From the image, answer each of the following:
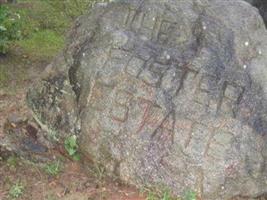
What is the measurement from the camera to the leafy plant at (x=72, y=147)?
5281 mm

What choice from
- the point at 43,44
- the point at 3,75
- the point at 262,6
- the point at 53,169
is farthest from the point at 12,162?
the point at 262,6

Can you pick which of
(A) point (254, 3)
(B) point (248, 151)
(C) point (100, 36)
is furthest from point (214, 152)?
(A) point (254, 3)

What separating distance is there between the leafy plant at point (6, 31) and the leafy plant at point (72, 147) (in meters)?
2.28

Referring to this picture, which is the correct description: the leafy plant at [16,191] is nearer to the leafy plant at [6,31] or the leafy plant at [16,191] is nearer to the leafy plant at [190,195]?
the leafy plant at [190,195]

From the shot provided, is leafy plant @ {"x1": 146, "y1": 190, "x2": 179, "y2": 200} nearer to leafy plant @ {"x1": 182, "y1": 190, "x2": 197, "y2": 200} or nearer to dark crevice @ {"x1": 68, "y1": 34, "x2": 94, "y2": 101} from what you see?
leafy plant @ {"x1": 182, "y1": 190, "x2": 197, "y2": 200}

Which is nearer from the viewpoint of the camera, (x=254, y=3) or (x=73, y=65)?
(x=73, y=65)

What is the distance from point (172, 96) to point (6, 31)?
124 inches

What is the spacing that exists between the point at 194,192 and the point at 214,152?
14.2 inches

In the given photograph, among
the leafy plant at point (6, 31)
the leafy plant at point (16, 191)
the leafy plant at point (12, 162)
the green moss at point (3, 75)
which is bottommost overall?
the green moss at point (3, 75)

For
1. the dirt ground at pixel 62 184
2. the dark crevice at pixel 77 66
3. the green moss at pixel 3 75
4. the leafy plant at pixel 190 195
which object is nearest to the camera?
the leafy plant at pixel 190 195

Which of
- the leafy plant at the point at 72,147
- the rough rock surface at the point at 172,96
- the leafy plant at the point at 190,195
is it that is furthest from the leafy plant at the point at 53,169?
the leafy plant at the point at 190,195

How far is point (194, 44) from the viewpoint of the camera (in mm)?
5145

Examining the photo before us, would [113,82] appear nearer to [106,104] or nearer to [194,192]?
[106,104]

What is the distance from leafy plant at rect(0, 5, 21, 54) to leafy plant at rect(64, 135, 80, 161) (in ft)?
7.46
